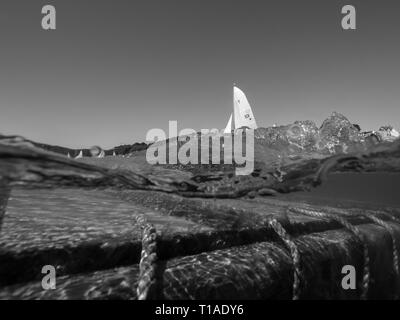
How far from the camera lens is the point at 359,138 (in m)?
9.87

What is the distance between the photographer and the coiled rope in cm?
294

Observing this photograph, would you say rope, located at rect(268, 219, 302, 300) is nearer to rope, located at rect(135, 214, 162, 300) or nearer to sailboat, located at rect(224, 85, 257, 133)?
rope, located at rect(135, 214, 162, 300)

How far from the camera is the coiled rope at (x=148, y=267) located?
9.65 feet

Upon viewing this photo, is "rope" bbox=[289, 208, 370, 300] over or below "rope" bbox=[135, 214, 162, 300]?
below

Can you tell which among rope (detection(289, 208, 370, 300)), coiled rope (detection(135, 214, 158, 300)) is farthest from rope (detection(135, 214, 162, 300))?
rope (detection(289, 208, 370, 300))

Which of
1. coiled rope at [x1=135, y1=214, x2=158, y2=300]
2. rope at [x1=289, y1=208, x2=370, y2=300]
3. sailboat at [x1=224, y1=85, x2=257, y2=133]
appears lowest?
rope at [x1=289, y1=208, x2=370, y2=300]

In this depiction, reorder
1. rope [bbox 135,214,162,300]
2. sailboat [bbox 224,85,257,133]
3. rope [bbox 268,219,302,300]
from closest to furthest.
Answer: rope [bbox 135,214,162,300], rope [bbox 268,219,302,300], sailboat [bbox 224,85,257,133]

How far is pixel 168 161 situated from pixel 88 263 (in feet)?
23.5

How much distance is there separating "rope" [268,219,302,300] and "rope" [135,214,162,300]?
222cm

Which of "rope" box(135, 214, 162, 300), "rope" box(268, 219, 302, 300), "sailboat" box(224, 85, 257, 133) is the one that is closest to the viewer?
"rope" box(135, 214, 162, 300)

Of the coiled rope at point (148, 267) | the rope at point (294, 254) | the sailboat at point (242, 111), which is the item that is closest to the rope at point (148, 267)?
the coiled rope at point (148, 267)

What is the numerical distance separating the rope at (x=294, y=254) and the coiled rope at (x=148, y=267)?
87.0 inches

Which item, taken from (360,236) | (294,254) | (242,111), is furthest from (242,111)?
(294,254)
